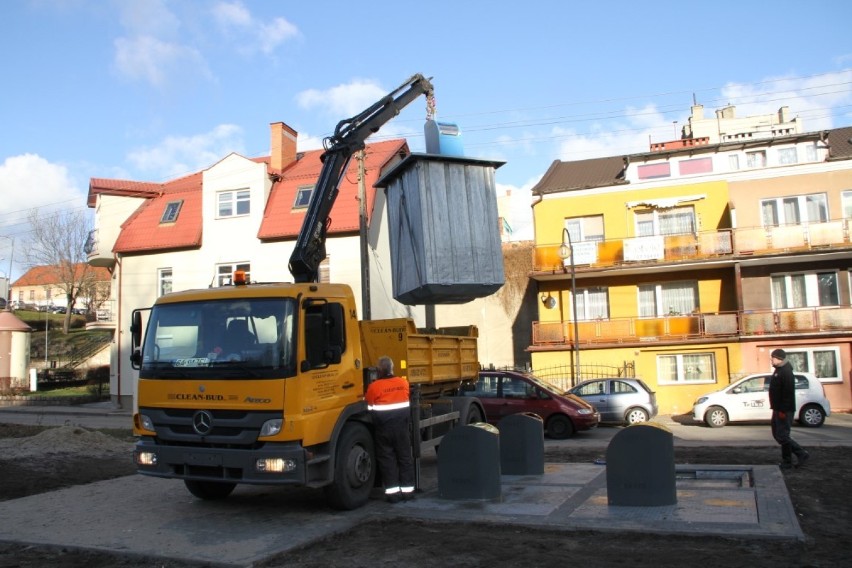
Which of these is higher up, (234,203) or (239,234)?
(234,203)

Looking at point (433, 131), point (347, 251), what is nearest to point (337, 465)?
point (433, 131)

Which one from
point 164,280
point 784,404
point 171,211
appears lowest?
point 784,404

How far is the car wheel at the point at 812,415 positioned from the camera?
65.3 ft

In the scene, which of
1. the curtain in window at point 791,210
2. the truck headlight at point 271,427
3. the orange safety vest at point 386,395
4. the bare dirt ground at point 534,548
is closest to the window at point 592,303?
the curtain in window at point 791,210

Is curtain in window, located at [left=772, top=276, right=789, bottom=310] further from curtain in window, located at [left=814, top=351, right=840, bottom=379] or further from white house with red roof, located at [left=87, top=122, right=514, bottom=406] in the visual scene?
white house with red roof, located at [left=87, top=122, right=514, bottom=406]

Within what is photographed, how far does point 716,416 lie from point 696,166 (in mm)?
13367

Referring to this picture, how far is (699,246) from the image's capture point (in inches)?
1128

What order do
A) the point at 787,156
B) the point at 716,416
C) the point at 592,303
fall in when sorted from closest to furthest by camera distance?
1. the point at 716,416
2. the point at 787,156
3. the point at 592,303

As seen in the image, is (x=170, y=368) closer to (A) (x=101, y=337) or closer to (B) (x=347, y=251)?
(B) (x=347, y=251)

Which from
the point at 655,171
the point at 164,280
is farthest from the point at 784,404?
the point at 164,280

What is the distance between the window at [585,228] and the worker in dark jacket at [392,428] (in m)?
23.4

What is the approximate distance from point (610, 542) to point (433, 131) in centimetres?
718

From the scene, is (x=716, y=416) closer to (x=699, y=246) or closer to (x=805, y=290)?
(x=699, y=246)

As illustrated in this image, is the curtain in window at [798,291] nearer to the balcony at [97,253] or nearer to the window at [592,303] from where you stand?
the window at [592,303]
